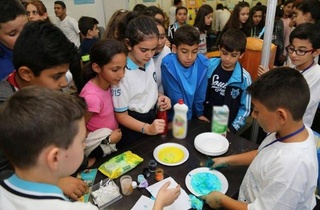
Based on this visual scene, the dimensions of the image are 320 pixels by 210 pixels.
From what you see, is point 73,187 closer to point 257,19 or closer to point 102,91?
point 102,91

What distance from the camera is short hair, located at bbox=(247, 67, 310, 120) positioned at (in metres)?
1.06

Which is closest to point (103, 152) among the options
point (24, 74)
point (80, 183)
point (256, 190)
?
point (80, 183)

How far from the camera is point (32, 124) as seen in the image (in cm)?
70

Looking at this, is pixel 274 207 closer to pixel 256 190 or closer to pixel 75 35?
pixel 256 190

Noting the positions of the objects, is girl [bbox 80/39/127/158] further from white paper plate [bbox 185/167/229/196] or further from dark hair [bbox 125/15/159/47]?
white paper plate [bbox 185/167/229/196]

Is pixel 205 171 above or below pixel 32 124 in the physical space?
below

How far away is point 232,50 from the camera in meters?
1.96

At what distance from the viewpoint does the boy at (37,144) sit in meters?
0.70

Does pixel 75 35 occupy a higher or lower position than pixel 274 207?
higher

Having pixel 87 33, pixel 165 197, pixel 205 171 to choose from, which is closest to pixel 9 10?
pixel 165 197

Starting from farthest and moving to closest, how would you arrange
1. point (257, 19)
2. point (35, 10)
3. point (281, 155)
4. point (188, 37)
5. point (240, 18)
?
point (257, 19) < point (240, 18) < point (35, 10) < point (188, 37) < point (281, 155)

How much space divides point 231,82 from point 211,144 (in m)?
0.67

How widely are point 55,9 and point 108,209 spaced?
4.53 metres

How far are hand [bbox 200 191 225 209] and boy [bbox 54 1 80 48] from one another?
168 inches
